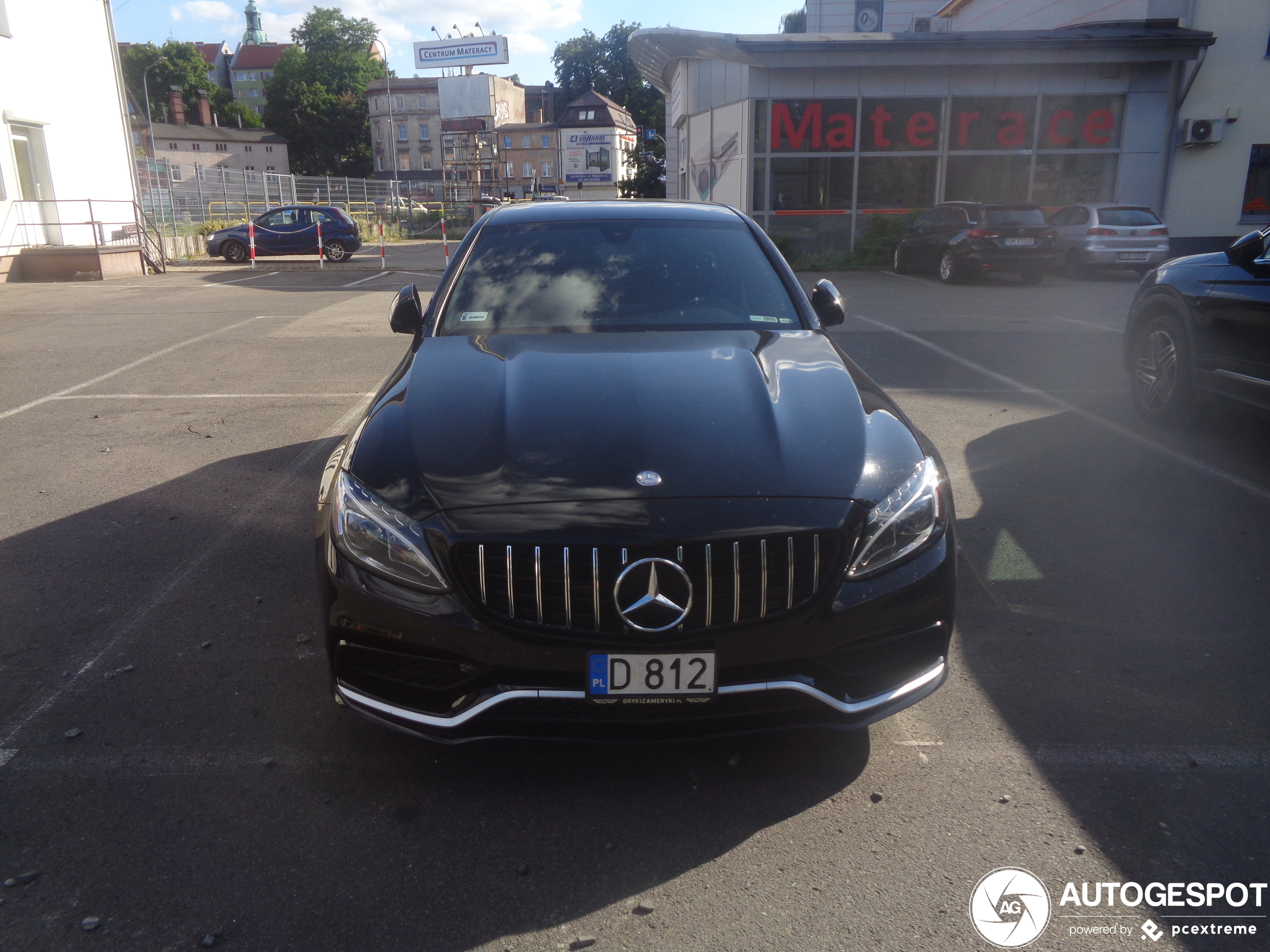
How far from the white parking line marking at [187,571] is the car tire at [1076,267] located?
17.0 metres

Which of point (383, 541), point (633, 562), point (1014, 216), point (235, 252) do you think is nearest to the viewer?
point (633, 562)

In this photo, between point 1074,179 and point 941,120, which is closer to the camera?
point 941,120

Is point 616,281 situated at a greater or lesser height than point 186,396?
greater

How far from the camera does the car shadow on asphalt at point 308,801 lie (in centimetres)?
237

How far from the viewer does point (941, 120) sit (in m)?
23.9

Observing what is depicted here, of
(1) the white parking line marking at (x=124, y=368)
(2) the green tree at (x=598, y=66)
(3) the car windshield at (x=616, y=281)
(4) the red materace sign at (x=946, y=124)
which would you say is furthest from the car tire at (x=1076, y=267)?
(2) the green tree at (x=598, y=66)

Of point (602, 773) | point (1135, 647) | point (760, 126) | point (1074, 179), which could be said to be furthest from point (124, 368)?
point (1074, 179)

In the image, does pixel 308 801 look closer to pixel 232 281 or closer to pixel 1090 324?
pixel 1090 324

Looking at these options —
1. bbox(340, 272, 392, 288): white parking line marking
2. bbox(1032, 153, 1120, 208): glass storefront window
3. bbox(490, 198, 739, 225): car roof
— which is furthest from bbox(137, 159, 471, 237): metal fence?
bbox(490, 198, 739, 225): car roof

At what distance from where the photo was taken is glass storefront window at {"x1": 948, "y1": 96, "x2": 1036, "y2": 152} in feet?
77.9

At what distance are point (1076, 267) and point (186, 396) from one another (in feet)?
57.2

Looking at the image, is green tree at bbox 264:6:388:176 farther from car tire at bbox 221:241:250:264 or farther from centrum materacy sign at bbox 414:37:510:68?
car tire at bbox 221:241:250:264

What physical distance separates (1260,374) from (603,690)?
4.96 metres

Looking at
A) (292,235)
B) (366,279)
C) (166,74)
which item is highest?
(166,74)
